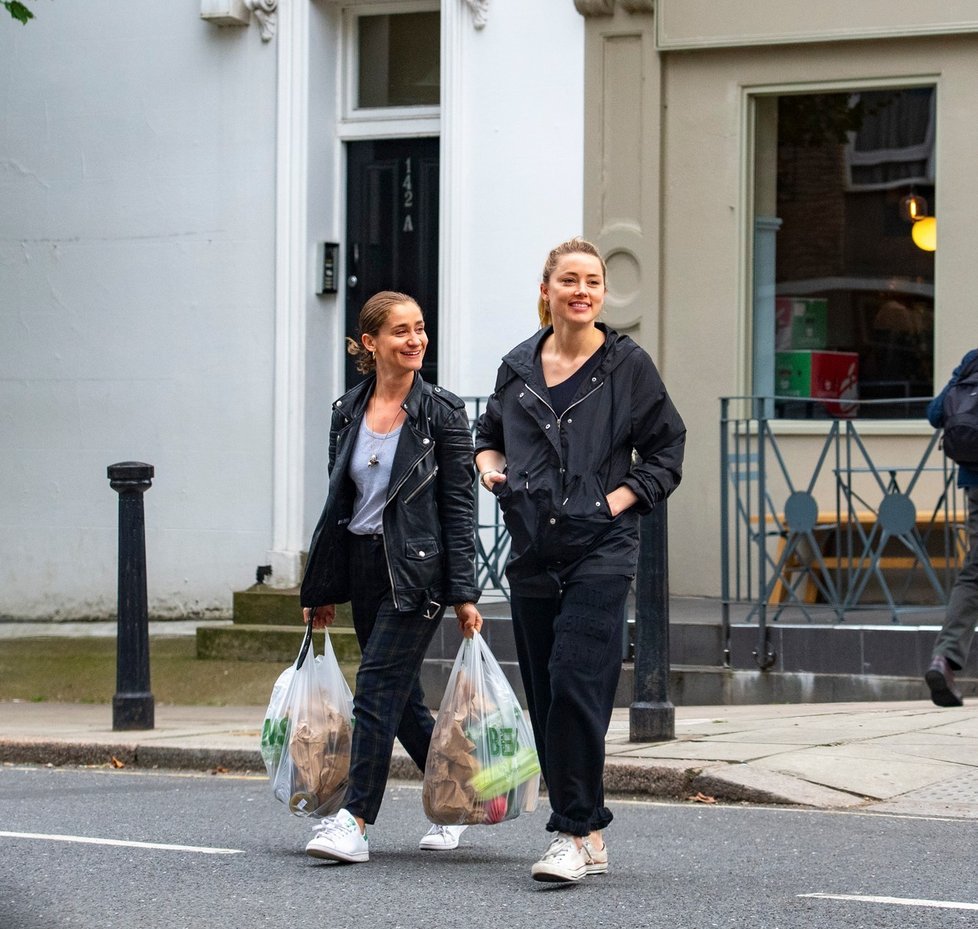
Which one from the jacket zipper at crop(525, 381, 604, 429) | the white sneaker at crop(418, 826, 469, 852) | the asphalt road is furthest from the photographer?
the white sneaker at crop(418, 826, 469, 852)

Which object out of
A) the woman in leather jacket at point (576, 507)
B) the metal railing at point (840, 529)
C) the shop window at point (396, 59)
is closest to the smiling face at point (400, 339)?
the woman in leather jacket at point (576, 507)

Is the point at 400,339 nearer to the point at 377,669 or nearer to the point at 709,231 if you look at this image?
the point at 377,669

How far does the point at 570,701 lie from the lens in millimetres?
5250

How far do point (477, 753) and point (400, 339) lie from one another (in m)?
1.35

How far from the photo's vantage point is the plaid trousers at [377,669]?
5.75 m

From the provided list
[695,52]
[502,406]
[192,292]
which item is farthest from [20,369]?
[502,406]

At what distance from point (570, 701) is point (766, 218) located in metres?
6.97

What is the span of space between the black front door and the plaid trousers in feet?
A: 21.5

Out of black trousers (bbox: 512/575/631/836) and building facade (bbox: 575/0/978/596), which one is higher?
building facade (bbox: 575/0/978/596)

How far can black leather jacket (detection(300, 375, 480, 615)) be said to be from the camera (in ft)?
19.1

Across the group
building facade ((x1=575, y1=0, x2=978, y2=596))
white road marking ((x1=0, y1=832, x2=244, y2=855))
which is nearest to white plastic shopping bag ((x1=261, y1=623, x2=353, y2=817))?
white road marking ((x1=0, y1=832, x2=244, y2=855))

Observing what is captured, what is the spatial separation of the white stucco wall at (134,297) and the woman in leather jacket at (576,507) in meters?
6.98

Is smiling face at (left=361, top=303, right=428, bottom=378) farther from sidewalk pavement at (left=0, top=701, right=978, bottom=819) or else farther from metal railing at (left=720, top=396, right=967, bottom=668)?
metal railing at (left=720, top=396, right=967, bottom=668)

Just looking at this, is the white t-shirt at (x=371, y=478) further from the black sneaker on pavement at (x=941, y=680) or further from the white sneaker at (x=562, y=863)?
the black sneaker on pavement at (x=941, y=680)
